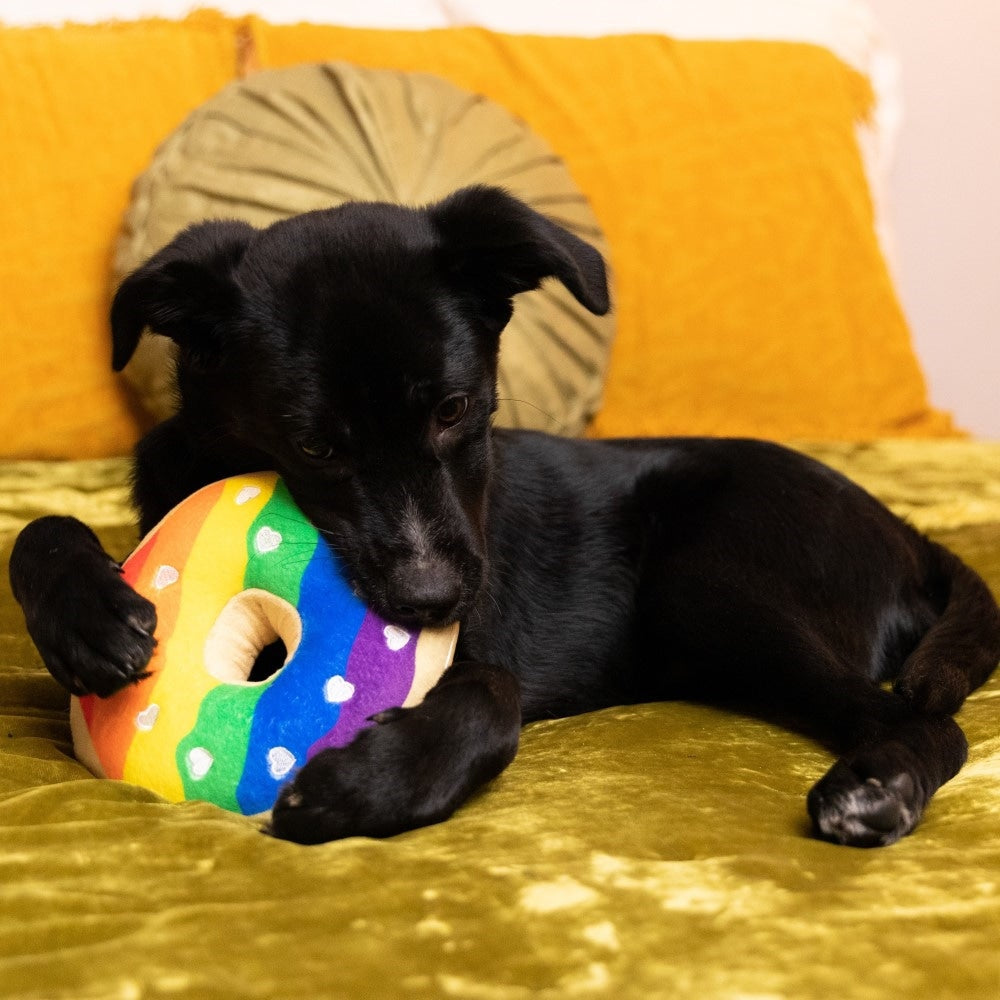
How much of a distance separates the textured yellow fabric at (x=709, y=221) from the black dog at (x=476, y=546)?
115cm

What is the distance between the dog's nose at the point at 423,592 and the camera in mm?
1666

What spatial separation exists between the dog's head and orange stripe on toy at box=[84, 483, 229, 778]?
0.66 feet

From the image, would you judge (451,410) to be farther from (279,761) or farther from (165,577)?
(279,761)

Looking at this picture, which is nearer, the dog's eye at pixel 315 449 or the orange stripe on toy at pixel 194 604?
the orange stripe on toy at pixel 194 604

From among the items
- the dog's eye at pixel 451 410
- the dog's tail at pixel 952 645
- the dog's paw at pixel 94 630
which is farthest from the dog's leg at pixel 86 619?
the dog's tail at pixel 952 645

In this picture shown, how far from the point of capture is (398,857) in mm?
1283

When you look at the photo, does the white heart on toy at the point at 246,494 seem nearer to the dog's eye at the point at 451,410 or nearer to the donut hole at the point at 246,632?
the donut hole at the point at 246,632

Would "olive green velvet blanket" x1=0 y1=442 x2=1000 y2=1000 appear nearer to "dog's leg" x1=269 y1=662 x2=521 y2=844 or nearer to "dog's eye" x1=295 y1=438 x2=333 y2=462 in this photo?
"dog's leg" x1=269 y1=662 x2=521 y2=844

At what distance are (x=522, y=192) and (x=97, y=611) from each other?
1.95m

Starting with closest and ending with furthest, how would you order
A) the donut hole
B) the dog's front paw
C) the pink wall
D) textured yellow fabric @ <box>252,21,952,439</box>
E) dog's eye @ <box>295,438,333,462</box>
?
the dog's front paw < the donut hole < dog's eye @ <box>295,438,333,462</box> < textured yellow fabric @ <box>252,21,952,439</box> < the pink wall

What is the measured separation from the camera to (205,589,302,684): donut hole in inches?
65.0

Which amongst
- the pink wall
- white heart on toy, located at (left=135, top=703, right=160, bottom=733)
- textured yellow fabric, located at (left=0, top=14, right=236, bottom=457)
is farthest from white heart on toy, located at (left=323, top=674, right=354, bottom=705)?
A: the pink wall

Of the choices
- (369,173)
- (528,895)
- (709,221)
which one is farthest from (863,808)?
(709,221)

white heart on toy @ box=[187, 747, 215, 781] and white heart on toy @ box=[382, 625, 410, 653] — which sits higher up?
white heart on toy @ box=[382, 625, 410, 653]
